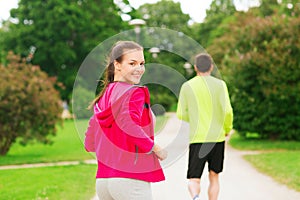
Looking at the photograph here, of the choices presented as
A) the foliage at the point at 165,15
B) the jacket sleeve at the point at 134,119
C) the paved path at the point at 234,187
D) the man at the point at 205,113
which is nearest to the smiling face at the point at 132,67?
the jacket sleeve at the point at 134,119

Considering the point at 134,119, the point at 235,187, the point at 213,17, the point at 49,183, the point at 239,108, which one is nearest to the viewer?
the point at 134,119

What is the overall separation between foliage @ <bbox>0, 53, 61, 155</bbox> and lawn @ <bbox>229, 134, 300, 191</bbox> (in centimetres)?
560

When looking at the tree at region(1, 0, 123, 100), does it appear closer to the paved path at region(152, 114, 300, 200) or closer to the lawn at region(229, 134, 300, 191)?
the lawn at region(229, 134, 300, 191)

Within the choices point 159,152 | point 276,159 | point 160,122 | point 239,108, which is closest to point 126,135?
point 159,152

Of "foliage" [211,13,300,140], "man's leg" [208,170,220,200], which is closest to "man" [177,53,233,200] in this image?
"man's leg" [208,170,220,200]

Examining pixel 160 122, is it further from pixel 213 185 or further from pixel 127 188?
pixel 213 185

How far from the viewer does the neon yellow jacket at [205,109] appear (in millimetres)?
5574

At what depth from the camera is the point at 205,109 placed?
5633 millimetres

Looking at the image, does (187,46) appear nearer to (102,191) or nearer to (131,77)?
(131,77)

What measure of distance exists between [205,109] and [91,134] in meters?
2.51

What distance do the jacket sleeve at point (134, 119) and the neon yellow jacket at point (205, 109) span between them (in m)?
2.55

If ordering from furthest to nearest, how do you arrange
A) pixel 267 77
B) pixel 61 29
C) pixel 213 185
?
pixel 61 29
pixel 267 77
pixel 213 185

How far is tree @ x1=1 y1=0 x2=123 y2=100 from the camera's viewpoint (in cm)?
3884

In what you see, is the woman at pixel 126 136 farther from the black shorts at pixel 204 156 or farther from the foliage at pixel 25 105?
the foliage at pixel 25 105
